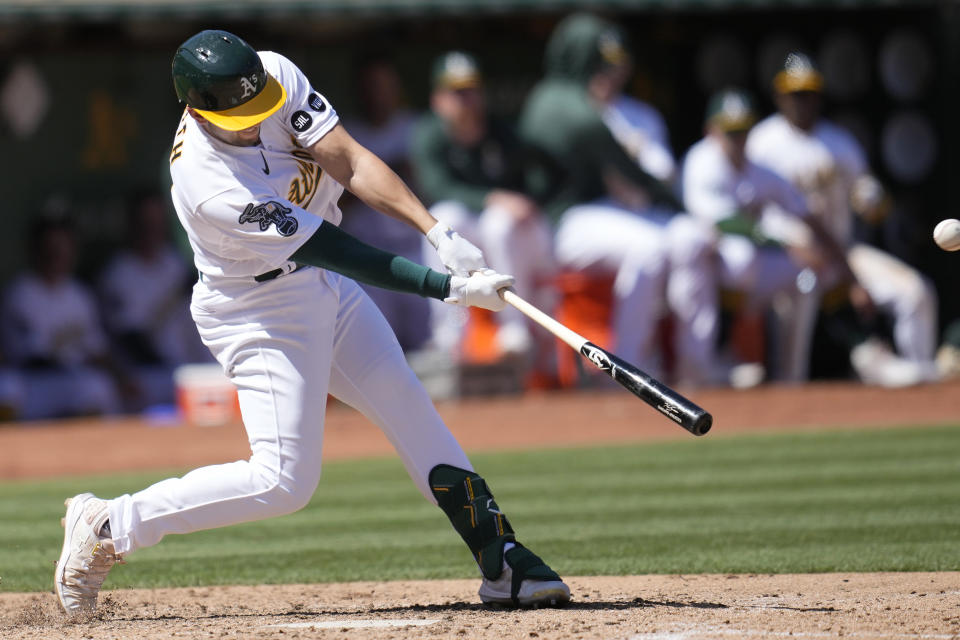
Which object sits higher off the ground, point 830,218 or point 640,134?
point 640,134

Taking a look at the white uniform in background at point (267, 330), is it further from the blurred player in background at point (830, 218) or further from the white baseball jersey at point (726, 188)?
the blurred player in background at point (830, 218)

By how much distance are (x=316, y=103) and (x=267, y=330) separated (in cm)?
65

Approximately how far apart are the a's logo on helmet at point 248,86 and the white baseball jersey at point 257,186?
149 millimetres

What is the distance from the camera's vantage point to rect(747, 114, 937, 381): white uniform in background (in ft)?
32.2

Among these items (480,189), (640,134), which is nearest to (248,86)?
(480,189)

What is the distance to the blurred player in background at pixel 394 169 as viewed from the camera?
1096cm

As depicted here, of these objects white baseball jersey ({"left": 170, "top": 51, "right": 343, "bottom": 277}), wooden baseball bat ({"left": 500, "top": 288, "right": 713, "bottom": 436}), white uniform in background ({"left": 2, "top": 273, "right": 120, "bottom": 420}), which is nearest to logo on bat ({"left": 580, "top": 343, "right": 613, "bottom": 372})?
wooden baseball bat ({"left": 500, "top": 288, "right": 713, "bottom": 436})

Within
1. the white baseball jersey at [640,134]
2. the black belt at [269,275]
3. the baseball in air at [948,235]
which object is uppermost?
the white baseball jersey at [640,134]

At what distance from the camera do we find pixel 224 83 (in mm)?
4047

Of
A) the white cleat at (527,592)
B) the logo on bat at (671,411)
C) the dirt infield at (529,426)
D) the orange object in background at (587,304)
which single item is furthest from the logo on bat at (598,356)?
the orange object in background at (587,304)

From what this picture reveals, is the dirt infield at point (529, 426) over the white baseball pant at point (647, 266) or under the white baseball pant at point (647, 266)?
under

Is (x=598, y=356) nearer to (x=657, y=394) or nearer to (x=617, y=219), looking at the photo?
(x=657, y=394)

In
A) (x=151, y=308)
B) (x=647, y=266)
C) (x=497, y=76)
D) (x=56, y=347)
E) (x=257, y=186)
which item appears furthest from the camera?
(x=497, y=76)

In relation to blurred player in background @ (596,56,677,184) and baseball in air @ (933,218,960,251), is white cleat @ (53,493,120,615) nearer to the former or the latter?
baseball in air @ (933,218,960,251)
